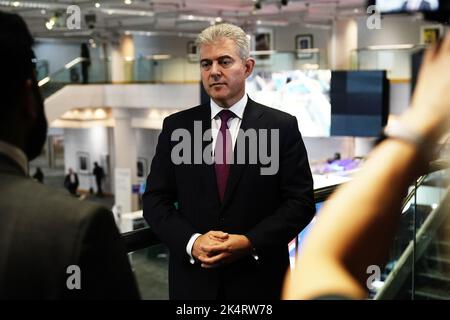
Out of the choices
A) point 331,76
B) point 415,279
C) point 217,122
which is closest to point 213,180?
point 217,122

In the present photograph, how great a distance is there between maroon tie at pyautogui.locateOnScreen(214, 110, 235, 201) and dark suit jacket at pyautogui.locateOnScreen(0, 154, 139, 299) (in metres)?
1.05

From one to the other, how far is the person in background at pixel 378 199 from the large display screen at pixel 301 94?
453 inches

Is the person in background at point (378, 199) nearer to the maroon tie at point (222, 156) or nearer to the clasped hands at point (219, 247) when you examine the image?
the clasped hands at point (219, 247)

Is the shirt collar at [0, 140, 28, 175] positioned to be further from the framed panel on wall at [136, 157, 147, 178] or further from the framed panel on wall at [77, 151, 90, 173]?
the framed panel on wall at [77, 151, 90, 173]

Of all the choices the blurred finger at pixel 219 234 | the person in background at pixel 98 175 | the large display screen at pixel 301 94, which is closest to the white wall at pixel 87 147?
the person in background at pixel 98 175

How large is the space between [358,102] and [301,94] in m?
1.68

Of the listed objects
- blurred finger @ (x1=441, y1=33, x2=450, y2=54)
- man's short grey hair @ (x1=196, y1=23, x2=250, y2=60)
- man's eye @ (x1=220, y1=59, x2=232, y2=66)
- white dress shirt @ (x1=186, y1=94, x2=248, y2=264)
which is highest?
man's short grey hair @ (x1=196, y1=23, x2=250, y2=60)

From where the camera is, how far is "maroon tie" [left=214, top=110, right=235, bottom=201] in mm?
1868

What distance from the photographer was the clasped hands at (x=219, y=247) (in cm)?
175

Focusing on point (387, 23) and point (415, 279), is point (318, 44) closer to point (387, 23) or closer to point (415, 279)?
point (387, 23)

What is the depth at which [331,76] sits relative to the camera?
11.9m

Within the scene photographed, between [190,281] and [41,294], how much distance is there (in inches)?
45.7

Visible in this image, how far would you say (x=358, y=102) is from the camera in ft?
37.3

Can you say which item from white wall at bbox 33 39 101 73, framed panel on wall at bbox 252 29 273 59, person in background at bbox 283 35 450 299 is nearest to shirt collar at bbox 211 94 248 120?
person in background at bbox 283 35 450 299
